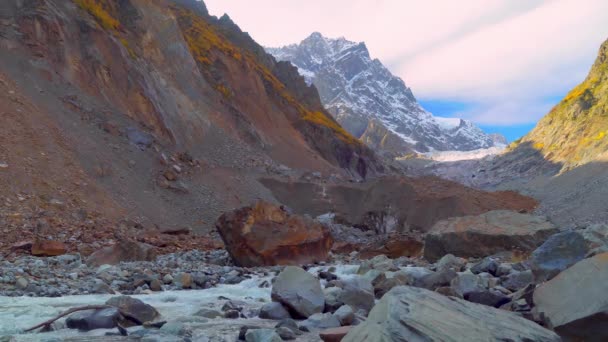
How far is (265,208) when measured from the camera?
1616 cm

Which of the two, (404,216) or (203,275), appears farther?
(404,216)

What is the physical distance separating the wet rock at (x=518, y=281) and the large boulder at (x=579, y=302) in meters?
2.84

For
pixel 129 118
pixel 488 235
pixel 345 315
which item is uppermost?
pixel 129 118

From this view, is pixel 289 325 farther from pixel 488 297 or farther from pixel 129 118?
pixel 129 118

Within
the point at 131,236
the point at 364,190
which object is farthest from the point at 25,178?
the point at 364,190

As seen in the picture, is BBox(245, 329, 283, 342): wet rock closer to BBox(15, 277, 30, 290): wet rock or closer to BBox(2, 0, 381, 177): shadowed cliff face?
BBox(15, 277, 30, 290): wet rock

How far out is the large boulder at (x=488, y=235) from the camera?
1303 cm

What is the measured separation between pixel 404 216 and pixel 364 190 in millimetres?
6967

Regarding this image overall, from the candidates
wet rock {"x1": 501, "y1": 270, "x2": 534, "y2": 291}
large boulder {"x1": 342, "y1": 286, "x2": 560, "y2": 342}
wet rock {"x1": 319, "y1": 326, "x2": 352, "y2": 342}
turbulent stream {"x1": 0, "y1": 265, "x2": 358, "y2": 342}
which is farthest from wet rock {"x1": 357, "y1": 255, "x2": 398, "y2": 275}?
large boulder {"x1": 342, "y1": 286, "x2": 560, "y2": 342}

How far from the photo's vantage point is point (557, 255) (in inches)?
318

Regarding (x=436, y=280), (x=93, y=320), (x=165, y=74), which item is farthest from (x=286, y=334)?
(x=165, y=74)

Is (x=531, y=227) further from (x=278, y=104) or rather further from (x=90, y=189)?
(x=278, y=104)

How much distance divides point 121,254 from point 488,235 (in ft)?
31.2

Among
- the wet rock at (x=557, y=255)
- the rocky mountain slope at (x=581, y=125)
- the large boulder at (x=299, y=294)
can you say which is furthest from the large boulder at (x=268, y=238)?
the rocky mountain slope at (x=581, y=125)
